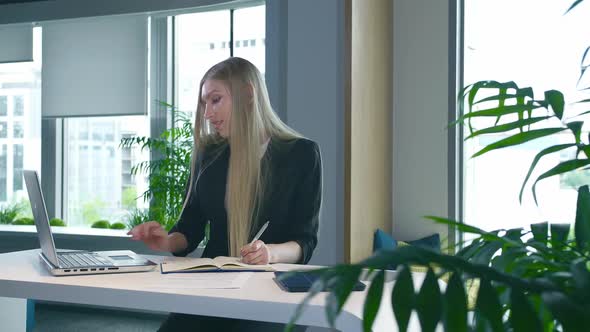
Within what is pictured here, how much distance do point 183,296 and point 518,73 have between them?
3.50 metres

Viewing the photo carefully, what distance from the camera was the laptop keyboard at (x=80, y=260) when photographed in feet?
5.58

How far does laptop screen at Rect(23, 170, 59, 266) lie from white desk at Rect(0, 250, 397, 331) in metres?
0.06

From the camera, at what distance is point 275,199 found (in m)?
2.15

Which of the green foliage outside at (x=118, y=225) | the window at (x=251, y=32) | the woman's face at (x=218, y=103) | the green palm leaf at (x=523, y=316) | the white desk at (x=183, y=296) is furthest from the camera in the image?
the green foliage outside at (x=118, y=225)

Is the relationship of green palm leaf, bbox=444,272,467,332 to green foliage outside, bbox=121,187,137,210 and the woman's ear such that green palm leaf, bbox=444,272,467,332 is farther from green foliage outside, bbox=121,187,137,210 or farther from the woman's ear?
green foliage outside, bbox=121,187,137,210

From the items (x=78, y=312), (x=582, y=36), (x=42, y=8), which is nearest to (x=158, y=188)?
(x=78, y=312)

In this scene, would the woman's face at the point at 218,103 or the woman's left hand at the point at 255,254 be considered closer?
the woman's left hand at the point at 255,254

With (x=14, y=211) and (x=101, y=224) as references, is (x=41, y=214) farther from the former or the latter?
(x=14, y=211)

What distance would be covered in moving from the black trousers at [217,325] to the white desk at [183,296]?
17 cm

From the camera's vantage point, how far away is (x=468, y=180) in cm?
448

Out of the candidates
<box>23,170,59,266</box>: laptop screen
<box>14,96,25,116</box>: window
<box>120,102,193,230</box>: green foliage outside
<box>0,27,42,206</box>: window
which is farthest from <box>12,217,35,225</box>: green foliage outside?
<box>23,170,59,266</box>: laptop screen

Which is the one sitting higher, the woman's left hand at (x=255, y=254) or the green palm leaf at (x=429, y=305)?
the green palm leaf at (x=429, y=305)

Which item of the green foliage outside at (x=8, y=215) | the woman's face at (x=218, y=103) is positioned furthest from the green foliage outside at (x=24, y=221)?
the woman's face at (x=218, y=103)

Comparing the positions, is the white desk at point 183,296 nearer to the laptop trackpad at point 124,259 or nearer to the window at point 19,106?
the laptop trackpad at point 124,259
